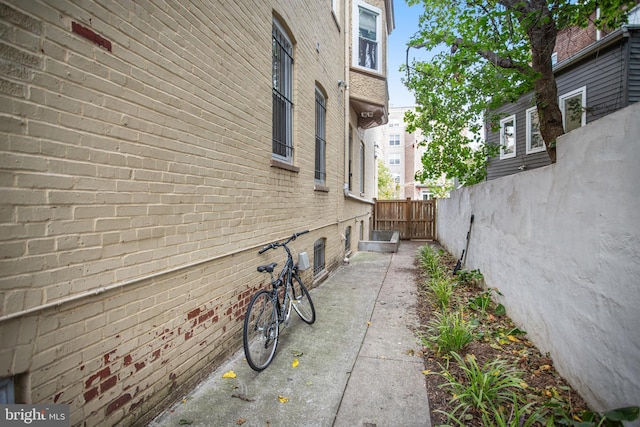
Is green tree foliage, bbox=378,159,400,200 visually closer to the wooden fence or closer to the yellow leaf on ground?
the wooden fence

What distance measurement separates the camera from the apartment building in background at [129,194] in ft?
5.16

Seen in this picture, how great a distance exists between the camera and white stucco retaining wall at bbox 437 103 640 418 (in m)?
1.98

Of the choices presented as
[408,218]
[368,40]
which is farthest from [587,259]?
[408,218]

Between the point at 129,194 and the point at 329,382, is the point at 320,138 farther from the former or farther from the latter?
the point at 129,194

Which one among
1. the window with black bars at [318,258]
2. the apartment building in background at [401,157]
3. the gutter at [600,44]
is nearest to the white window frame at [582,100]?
the gutter at [600,44]

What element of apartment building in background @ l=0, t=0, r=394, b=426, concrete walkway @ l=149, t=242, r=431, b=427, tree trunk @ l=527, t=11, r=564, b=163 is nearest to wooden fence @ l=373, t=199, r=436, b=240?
tree trunk @ l=527, t=11, r=564, b=163

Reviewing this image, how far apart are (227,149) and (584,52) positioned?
11242mm

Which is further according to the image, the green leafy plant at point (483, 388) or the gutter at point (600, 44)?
the gutter at point (600, 44)

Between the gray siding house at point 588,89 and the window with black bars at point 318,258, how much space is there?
16.8 feet

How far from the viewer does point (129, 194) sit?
2.11m

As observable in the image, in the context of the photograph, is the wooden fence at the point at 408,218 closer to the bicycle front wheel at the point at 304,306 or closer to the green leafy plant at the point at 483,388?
the bicycle front wheel at the point at 304,306

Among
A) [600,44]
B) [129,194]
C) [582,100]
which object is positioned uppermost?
[600,44]

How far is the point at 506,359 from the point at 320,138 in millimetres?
5007

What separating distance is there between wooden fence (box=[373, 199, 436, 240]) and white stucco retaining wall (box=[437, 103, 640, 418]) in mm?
10662
